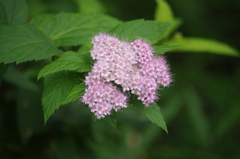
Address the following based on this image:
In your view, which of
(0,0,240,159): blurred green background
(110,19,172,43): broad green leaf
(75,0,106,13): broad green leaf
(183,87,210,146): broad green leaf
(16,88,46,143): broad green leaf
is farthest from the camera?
(183,87,210,146): broad green leaf

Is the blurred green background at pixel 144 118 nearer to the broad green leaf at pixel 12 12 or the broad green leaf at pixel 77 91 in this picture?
the broad green leaf at pixel 12 12

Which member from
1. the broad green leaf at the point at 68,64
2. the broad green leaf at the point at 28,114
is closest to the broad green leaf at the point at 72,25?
the broad green leaf at the point at 68,64

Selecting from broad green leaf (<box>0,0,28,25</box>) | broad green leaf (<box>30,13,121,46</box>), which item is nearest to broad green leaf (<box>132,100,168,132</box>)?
broad green leaf (<box>30,13,121,46</box>)

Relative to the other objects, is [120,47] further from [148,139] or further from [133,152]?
[133,152]

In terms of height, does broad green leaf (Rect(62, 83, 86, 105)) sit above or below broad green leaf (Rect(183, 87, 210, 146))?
above

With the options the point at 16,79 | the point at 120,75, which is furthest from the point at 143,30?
the point at 16,79

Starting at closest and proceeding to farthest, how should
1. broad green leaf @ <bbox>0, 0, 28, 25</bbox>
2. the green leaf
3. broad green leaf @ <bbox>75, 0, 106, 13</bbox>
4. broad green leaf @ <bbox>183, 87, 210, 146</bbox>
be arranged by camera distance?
the green leaf
broad green leaf @ <bbox>0, 0, 28, 25</bbox>
broad green leaf @ <bbox>75, 0, 106, 13</bbox>
broad green leaf @ <bbox>183, 87, 210, 146</bbox>

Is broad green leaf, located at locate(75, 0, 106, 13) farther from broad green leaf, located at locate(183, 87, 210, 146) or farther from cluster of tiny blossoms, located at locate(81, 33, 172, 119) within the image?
broad green leaf, located at locate(183, 87, 210, 146)
